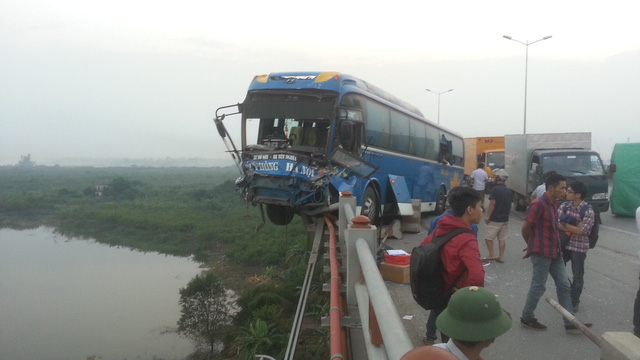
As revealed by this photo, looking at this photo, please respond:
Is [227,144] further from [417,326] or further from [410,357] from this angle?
[410,357]

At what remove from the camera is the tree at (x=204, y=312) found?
1327 cm

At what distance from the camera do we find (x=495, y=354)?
14.9ft

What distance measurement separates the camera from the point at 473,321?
2.07 meters

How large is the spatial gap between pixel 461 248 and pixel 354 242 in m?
0.82

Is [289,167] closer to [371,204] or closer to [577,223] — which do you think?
[371,204]

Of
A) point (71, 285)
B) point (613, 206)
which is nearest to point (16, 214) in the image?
point (71, 285)

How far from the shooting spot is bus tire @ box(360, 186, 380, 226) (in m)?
9.77

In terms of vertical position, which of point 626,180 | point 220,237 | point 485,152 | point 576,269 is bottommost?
point 220,237

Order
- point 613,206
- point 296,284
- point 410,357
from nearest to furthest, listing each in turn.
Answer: point 410,357, point 296,284, point 613,206

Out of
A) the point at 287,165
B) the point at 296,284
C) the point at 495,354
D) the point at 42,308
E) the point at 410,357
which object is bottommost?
the point at 42,308

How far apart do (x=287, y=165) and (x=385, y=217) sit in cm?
441

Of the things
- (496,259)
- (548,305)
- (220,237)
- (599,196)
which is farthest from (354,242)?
(220,237)

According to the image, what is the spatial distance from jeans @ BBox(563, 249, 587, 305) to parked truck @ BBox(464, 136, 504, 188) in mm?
17275

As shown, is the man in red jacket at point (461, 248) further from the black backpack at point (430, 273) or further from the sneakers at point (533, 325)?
the sneakers at point (533, 325)
